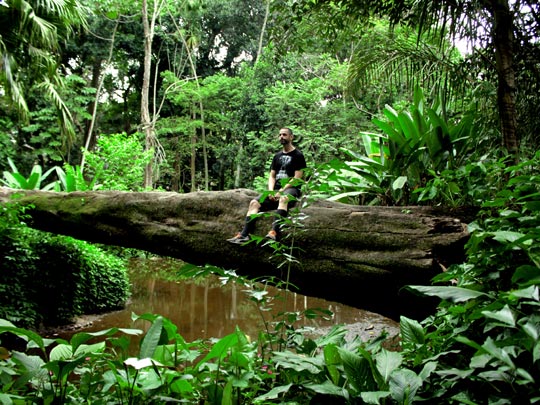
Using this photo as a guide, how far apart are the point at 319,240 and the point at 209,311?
367 centimetres

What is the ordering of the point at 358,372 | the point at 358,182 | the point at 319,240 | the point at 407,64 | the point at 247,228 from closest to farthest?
the point at 358,372 → the point at 319,240 → the point at 247,228 → the point at 358,182 → the point at 407,64

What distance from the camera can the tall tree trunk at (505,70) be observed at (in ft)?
11.8

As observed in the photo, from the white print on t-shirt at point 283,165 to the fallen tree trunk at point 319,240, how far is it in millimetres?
391

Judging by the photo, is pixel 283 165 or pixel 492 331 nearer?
pixel 492 331

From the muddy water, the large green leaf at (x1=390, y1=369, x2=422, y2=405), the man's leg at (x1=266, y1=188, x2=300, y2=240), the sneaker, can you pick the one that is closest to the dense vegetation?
the large green leaf at (x1=390, y1=369, x2=422, y2=405)

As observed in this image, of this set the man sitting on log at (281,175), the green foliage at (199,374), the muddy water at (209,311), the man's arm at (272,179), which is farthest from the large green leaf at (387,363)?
the muddy water at (209,311)

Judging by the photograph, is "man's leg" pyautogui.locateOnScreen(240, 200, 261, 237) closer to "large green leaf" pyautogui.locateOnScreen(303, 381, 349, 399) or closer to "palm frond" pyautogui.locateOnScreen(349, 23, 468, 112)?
"palm frond" pyautogui.locateOnScreen(349, 23, 468, 112)

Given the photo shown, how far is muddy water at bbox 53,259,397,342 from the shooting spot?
5.54 m

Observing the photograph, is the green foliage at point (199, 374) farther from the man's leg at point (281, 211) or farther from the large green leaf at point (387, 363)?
the man's leg at point (281, 211)

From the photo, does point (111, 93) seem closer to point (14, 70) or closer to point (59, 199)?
point (14, 70)

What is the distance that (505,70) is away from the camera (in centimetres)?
365

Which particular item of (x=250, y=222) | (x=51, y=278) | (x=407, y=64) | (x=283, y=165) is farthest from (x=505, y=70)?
(x=51, y=278)

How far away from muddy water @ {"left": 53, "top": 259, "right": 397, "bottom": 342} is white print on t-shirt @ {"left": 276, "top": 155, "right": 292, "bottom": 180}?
1430 millimetres

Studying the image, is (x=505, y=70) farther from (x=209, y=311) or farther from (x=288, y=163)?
(x=209, y=311)
